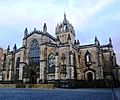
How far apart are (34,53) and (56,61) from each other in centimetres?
952

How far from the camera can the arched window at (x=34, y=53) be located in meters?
48.1

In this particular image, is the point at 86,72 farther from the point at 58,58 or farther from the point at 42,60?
the point at 42,60

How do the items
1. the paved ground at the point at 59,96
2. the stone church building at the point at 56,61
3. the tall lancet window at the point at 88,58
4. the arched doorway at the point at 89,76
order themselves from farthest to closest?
the tall lancet window at the point at 88,58 < the arched doorway at the point at 89,76 < the stone church building at the point at 56,61 < the paved ground at the point at 59,96

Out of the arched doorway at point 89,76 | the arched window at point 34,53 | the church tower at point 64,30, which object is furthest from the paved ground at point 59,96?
the church tower at point 64,30

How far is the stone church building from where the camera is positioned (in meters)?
42.9

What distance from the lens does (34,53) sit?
4928 centimetres

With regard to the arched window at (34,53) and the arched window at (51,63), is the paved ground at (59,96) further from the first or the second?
the arched window at (34,53)

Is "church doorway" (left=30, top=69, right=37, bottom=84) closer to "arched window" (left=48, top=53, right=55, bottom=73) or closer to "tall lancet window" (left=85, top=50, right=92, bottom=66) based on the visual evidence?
"arched window" (left=48, top=53, right=55, bottom=73)

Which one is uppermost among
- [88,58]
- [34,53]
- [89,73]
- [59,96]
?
[34,53]

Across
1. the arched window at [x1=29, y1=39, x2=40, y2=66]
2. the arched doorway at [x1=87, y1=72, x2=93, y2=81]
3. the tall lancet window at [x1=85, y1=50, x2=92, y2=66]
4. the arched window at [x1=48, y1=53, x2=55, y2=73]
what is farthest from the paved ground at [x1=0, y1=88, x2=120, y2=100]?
the arched window at [x1=29, y1=39, x2=40, y2=66]

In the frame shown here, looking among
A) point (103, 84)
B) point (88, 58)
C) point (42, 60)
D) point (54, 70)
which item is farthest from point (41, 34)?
point (103, 84)

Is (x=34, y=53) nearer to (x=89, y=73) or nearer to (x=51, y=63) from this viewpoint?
(x=51, y=63)

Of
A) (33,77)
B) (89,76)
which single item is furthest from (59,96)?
(33,77)

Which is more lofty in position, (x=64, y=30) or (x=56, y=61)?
(x=64, y=30)
